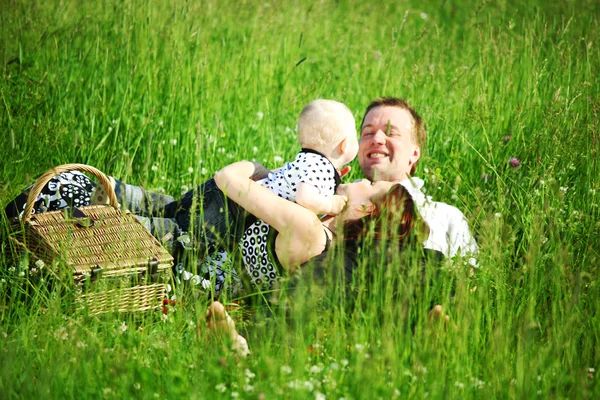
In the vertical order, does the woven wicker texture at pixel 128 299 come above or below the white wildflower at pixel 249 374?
below

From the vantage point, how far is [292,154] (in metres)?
5.07

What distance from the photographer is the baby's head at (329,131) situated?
351cm

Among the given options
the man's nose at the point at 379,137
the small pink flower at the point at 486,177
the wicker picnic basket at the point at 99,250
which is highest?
the man's nose at the point at 379,137

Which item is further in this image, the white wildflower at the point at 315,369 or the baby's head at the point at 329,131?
the baby's head at the point at 329,131

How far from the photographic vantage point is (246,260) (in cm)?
367

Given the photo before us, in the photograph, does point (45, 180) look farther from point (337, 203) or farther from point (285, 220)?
point (337, 203)

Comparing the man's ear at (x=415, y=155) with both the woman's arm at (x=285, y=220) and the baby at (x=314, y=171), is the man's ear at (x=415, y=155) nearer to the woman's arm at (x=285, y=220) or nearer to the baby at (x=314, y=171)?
the baby at (x=314, y=171)

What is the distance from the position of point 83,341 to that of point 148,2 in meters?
3.51

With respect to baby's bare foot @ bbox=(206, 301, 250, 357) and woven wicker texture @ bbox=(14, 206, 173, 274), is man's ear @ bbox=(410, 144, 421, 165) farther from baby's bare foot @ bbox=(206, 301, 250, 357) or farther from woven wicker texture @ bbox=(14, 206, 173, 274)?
baby's bare foot @ bbox=(206, 301, 250, 357)

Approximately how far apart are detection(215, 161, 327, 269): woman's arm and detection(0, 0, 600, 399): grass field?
0.86 feet

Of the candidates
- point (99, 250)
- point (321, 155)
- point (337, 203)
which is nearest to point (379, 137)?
point (321, 155)

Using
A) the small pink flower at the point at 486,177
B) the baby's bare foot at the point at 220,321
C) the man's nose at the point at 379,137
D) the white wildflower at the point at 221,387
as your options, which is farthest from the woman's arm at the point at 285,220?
the small pink flower at the point at 486,177

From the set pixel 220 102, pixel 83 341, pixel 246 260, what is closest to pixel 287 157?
pixel 220 102

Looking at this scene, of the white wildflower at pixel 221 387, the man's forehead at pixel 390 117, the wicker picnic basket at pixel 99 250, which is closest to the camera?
the white wildflower at pixel 221 387
